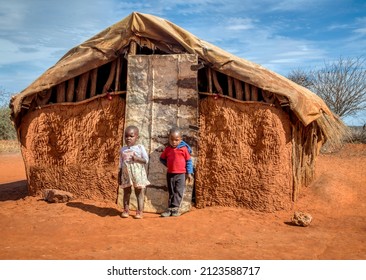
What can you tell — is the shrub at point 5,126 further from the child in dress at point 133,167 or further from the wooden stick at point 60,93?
the child in dress at point 133,167

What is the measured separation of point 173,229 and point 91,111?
2672 mm

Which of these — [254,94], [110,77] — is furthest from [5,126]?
[254,94]

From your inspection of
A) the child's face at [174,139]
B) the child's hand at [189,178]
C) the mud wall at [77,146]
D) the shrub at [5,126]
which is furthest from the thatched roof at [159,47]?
the shrub at [5,126]

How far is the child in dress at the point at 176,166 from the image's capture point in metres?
6.40

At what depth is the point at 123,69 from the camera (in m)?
7.29

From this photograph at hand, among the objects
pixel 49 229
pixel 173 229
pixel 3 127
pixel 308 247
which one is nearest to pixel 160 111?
pixel 173 229

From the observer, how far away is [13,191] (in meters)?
8.91

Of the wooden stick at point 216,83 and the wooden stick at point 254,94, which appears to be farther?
the wooden stick at point 216,83

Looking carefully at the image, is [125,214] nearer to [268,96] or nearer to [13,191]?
[268,96]

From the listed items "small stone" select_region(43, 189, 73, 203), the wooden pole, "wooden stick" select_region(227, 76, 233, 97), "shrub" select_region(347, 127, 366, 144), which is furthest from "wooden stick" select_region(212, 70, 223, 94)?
"shrub" select_region(347, 127, 366, 144)

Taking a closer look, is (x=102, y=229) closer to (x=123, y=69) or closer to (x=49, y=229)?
(x=49, y=229)

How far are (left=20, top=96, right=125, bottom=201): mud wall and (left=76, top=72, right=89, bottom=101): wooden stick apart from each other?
5.9 inches

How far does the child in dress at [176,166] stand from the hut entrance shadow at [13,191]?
3.40 m

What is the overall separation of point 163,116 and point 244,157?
152cm
